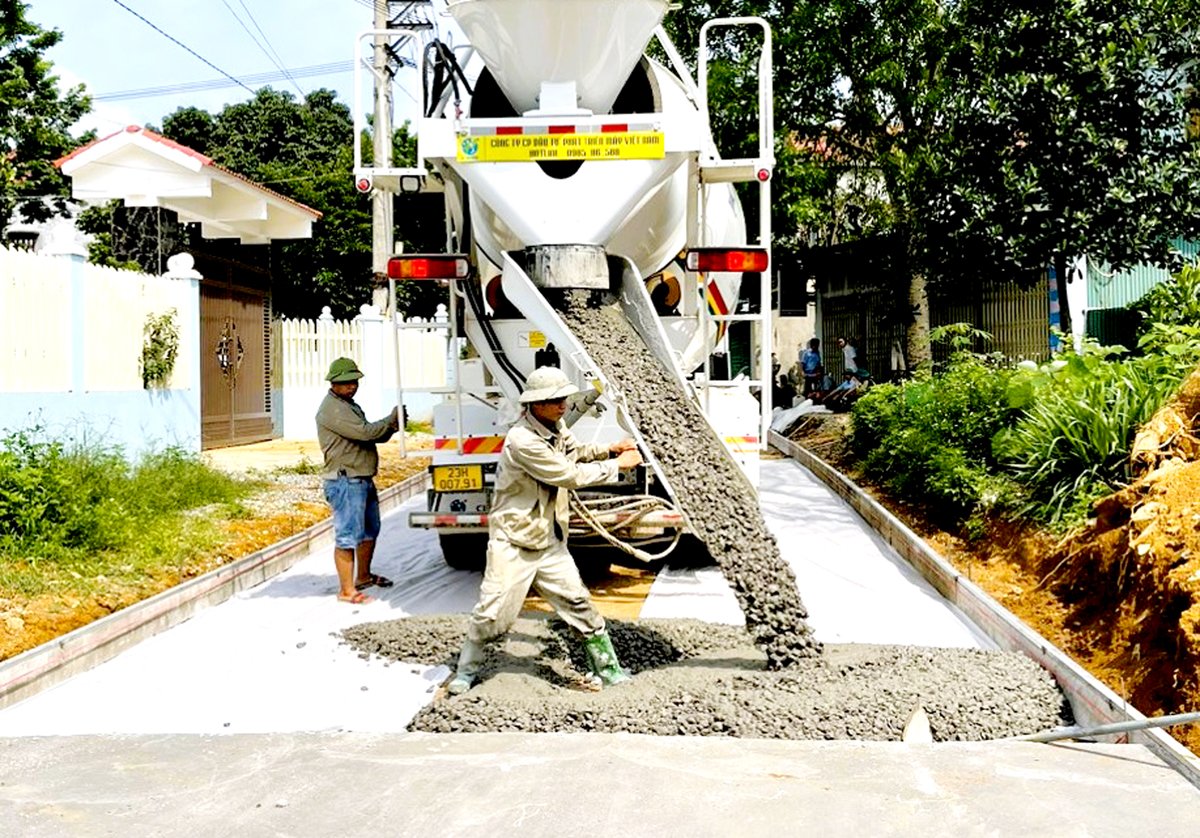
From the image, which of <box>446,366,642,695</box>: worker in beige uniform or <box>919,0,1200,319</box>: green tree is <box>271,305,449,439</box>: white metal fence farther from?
<box>446,366,642,695</box>: worker in beige uniform

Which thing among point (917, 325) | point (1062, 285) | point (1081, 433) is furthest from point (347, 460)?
point (917, 325)

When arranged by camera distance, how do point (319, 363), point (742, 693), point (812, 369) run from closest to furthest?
point (742, 693) < point (319, 363) < point (812, 369)

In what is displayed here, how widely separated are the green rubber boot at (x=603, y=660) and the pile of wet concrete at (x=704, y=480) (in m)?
0.67

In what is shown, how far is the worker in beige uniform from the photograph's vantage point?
5.52 meters

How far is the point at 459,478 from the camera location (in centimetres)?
737

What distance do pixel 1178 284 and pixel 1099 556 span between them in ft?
20.9

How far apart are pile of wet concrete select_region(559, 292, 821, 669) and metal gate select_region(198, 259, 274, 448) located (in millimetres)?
9699

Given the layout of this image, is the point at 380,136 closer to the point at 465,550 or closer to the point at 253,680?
the point at 465,550

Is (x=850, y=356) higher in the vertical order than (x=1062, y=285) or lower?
lower

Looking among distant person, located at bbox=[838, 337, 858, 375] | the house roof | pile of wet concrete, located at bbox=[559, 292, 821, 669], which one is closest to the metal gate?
the house roof

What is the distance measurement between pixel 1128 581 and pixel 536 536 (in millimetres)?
3148

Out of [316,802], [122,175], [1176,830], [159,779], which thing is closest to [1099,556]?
[1176,830]

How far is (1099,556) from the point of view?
22.0 feet

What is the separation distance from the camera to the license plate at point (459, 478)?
24.1 ft
